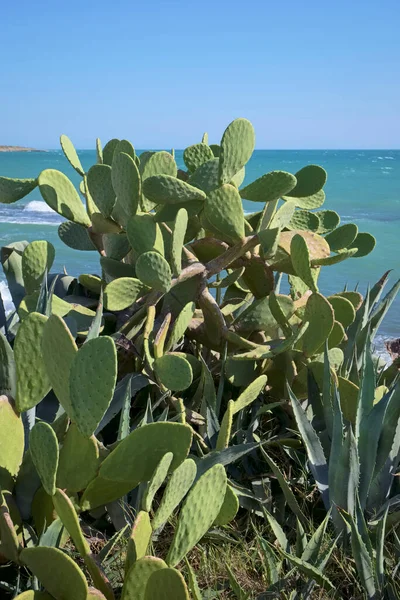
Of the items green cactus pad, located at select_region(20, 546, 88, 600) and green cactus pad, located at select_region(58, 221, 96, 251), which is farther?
green cactus pad, located at select_region(58, 221, 96, 251)

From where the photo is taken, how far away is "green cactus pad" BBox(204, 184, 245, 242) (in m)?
1.52

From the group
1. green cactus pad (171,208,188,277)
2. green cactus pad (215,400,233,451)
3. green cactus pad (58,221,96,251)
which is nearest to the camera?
green cactus pad (215,400,233,451)

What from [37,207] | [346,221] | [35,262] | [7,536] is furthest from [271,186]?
[37,207]

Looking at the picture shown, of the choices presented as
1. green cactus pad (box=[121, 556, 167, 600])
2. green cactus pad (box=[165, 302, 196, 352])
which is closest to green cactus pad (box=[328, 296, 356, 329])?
green cactus pad (box=[165, 302, 196, 352])

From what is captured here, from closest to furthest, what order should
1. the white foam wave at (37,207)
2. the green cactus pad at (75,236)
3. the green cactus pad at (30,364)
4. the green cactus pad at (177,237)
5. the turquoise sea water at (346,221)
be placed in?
the green cactus pad at (30,364), the green cactus pad at (177,237), the green cactus pad at (75,236), the turquoise sea water at (346,221), the white foam wave at (37,207)

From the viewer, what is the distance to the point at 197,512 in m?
0.96

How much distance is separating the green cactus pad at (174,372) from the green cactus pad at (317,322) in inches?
12.7

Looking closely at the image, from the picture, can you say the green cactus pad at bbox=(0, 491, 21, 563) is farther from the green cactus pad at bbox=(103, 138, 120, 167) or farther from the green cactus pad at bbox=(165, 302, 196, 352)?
the green cactus pad at bbox=(103, 138, 120, 167)

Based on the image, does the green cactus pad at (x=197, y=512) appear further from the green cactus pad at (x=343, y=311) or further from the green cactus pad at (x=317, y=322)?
the green cactus pad at (x=343, y=311)

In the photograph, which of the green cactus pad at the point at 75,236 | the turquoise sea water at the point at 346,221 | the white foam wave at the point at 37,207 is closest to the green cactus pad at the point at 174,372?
the green cactus pad at the point at 75,236

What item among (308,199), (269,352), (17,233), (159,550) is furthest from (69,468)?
(17,233)

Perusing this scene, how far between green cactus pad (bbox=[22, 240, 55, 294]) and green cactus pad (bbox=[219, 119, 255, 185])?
46 cm

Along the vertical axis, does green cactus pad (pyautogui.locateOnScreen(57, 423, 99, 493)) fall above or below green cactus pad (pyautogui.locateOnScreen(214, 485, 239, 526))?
above

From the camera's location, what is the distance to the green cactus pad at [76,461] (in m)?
1.05
